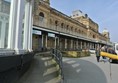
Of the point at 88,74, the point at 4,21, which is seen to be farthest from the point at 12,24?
the point at 88,74

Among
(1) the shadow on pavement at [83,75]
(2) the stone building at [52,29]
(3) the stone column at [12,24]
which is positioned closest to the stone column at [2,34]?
(3) the stone column at [12,24]

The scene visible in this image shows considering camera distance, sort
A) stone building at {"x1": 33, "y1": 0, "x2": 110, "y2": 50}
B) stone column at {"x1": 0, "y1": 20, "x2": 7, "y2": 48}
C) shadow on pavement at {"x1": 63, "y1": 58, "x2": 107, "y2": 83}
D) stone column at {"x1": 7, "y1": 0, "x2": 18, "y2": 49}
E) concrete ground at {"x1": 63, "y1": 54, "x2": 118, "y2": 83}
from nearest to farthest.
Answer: stone column at {"x1": 0, "y1": 20, "x2": 7, "y2": 48}, stone column at {"x1": 7, "y1": 0, "x2": 18, "y2": 49}, shadow on pavement at {"x1": 63, "y1": 58, "x2": 107, "y2": 83}, concrete ground at {"x1": 63, "y1": 54, "x2": 118, "y2": 83}, stone building at {"x1": 33, "y1": 0, "x2": 110, "y2": 50}

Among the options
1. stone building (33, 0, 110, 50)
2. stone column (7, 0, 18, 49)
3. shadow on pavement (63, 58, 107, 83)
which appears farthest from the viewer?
stone building (33, 0, 110, 50)

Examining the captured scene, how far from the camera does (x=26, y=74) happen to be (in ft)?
30.0

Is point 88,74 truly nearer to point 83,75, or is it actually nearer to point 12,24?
point 83,75

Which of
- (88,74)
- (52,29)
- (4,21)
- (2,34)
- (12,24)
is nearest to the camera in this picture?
(2,34)

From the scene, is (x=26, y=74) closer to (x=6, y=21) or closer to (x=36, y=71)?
(x=36, y=71)

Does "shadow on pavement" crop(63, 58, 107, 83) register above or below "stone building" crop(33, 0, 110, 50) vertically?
below

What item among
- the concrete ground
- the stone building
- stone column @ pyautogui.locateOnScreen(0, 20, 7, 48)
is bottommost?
the concrete ground

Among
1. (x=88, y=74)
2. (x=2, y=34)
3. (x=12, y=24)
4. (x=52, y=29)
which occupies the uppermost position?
(x=52, y=29)

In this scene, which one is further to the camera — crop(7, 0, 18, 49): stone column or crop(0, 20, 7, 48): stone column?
crop(7, 0, 18, 49): stone column

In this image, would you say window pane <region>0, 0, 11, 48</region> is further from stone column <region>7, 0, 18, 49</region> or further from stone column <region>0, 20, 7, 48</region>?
stone column <region>7, 0, 18, 49</region>

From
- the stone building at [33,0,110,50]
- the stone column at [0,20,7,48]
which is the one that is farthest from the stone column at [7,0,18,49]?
the stone building at [33,0,110,50]

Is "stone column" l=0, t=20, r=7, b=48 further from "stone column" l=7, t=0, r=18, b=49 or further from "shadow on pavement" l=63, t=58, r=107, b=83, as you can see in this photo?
"shadow on pavement" l=63, t=58, r=107, b=83
